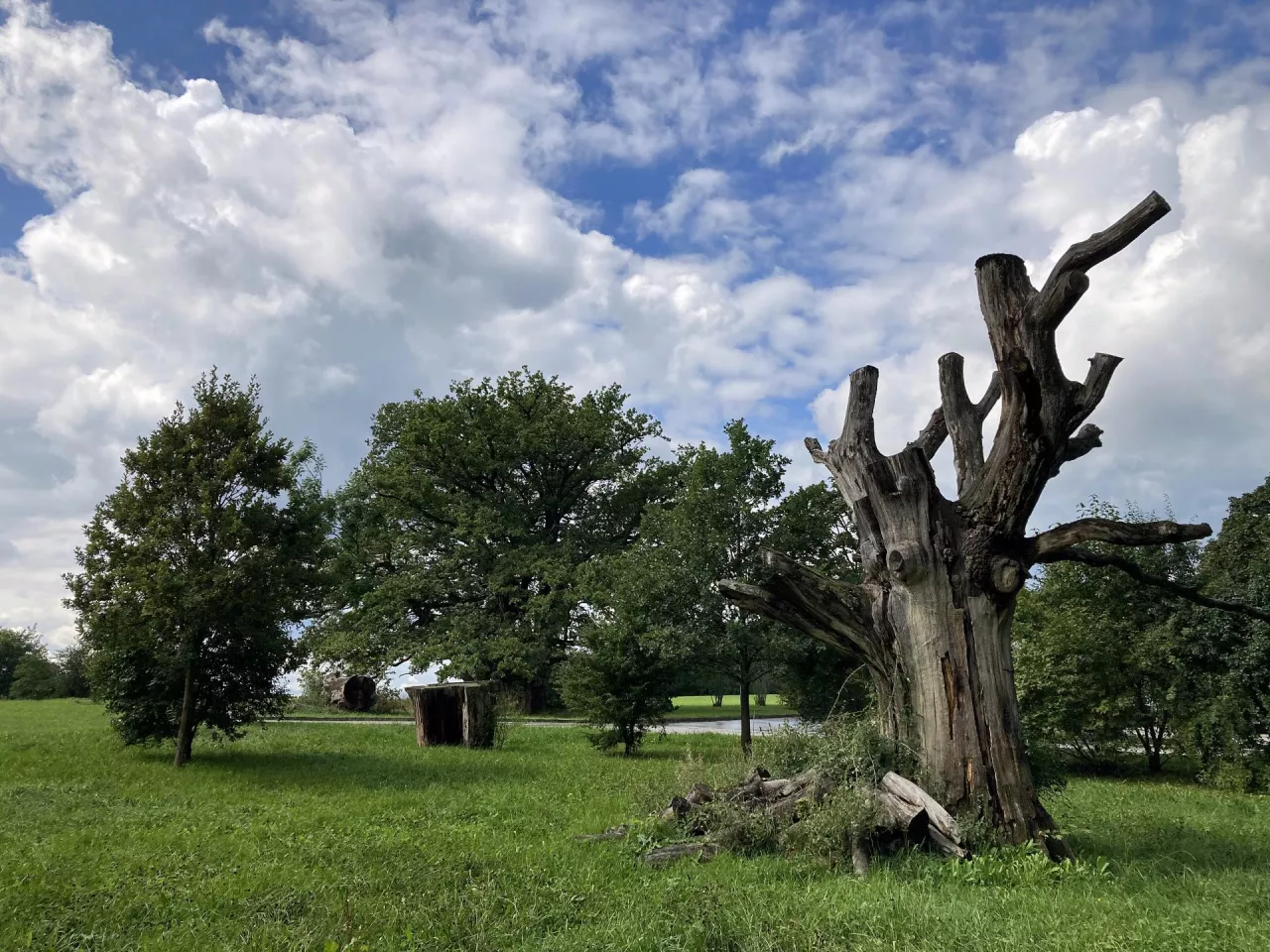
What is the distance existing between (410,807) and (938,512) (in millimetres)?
7210

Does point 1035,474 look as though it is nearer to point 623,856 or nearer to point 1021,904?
point 1021,904

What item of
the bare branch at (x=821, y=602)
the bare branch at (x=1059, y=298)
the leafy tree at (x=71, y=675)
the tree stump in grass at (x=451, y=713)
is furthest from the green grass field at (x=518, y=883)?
the leafy tree at (x=71, y=675)

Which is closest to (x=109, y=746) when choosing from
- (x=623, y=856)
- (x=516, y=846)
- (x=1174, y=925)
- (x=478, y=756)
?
(x=478, y=756)

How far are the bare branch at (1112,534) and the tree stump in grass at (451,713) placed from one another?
1351 centimetres

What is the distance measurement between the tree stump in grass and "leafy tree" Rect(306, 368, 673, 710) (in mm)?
7708

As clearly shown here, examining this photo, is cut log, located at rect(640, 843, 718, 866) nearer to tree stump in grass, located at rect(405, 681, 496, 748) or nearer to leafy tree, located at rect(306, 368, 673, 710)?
tree stump in grass, located at rect(405, 681, 496, 748)

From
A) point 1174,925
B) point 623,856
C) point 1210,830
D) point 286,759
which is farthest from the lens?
point 286,759

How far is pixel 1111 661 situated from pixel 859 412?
1009 cm

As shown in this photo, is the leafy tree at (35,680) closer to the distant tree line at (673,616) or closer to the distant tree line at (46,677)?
the distant tree line at (46,677)

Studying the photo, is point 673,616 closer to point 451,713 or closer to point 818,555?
point 818,555

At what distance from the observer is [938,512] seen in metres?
8.54

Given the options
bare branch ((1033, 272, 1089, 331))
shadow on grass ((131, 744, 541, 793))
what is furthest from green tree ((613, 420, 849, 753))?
bare branch ((1033, 272, 1089, 331))

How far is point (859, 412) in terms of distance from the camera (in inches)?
373

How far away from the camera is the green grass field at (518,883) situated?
5488 mm
